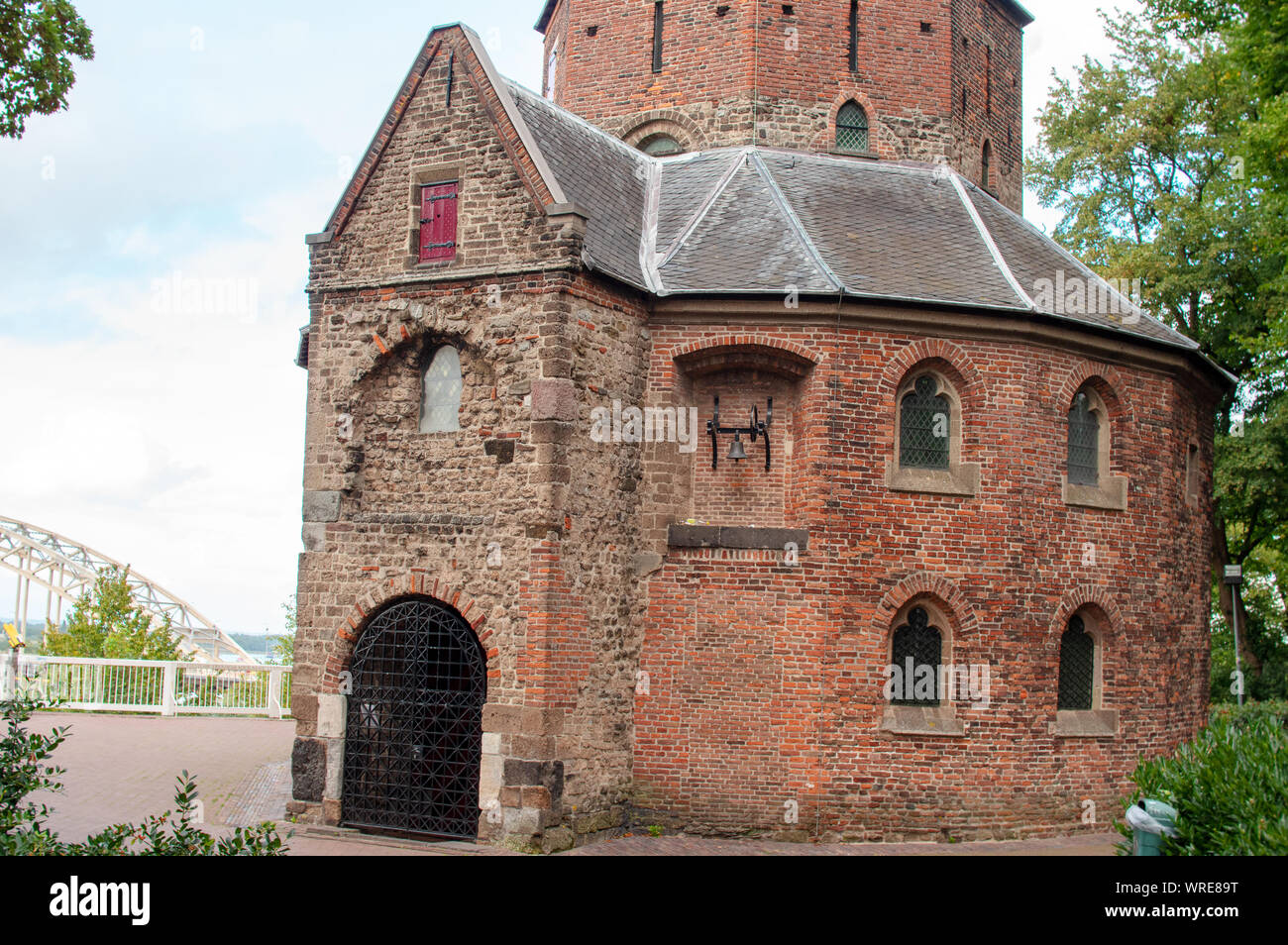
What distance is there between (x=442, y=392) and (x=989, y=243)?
26.5ft

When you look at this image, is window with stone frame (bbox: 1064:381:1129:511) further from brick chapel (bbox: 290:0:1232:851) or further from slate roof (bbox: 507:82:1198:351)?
slate roof (bbox: 507:82:1198:351)

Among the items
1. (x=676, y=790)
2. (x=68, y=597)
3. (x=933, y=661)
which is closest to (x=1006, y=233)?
(x=933, y=661)

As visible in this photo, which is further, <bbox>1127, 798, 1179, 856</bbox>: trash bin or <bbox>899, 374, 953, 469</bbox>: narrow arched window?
<bbox>899, 374, 953, 469</bbox>: narrow arched window

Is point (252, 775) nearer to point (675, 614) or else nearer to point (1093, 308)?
point (675, 614)

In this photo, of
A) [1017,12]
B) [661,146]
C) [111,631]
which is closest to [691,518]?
[661,146]

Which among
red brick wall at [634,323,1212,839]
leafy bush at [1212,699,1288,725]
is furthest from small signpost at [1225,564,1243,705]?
red brick wall at [634,323,1212,839]

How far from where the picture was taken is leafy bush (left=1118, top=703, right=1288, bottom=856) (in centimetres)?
823

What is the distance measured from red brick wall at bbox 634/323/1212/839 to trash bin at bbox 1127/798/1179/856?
188 inches

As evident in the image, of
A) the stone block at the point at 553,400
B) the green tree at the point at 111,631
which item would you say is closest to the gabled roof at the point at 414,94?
the stone block at the point at 553,400

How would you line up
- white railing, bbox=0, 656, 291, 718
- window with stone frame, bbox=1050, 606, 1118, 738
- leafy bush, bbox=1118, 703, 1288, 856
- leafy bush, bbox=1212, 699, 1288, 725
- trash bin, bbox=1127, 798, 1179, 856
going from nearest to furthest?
leafy bush, bbox=1118, 703, 1288, 856, trash bin, bbox=1127, 798, 1179, 856, window with stone frame, bbox=1050, 606, 1118, 738, leafy bush, bbox=1212, 699, 1288, 725, white railing, bbox=0, 656, 291, 718

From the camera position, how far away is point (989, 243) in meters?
16.9

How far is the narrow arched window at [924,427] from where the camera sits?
49.6 feet

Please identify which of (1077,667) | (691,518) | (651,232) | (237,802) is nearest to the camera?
(691,518)

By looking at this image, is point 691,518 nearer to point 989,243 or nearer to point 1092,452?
point 1092,452
